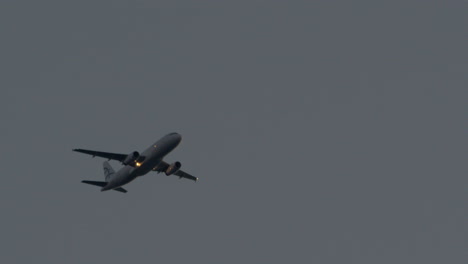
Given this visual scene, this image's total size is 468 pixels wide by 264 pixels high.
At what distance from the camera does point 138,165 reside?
112m

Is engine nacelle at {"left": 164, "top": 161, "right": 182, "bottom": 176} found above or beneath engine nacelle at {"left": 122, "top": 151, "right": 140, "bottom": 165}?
above

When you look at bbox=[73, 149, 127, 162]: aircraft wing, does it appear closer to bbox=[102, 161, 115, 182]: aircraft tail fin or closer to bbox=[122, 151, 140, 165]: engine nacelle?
bbox=[122, 151, 140, 165]: engine nacelle

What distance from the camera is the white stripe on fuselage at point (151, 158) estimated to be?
4272 inches

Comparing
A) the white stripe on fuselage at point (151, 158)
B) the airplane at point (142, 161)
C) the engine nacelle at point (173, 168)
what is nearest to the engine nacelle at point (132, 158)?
the airplane at point (142, 161)

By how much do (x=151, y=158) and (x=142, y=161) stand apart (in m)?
1.88

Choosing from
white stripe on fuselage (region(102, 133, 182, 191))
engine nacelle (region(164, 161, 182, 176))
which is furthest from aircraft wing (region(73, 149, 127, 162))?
engine nacelle (region(164, 161, 182, 176))

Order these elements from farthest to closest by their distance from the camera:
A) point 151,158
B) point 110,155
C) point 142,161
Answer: point 110,155 → point 142,161 → point 151,158

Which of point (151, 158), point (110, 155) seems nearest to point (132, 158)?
point (151, 158)

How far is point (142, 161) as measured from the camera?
111125 millimetres

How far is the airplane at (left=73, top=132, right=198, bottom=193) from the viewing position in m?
109

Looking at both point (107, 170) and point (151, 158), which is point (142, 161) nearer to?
point (151, 158)

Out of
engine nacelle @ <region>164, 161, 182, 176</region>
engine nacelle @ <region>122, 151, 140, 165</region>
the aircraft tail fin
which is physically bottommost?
engine nacelle @ <region>122, 151, 140, 165</region>

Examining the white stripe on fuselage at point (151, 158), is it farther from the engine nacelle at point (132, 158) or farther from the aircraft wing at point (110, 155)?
the aircraft wing at point (110, 155)

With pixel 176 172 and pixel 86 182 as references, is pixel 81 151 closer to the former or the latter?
pixel 86 182
